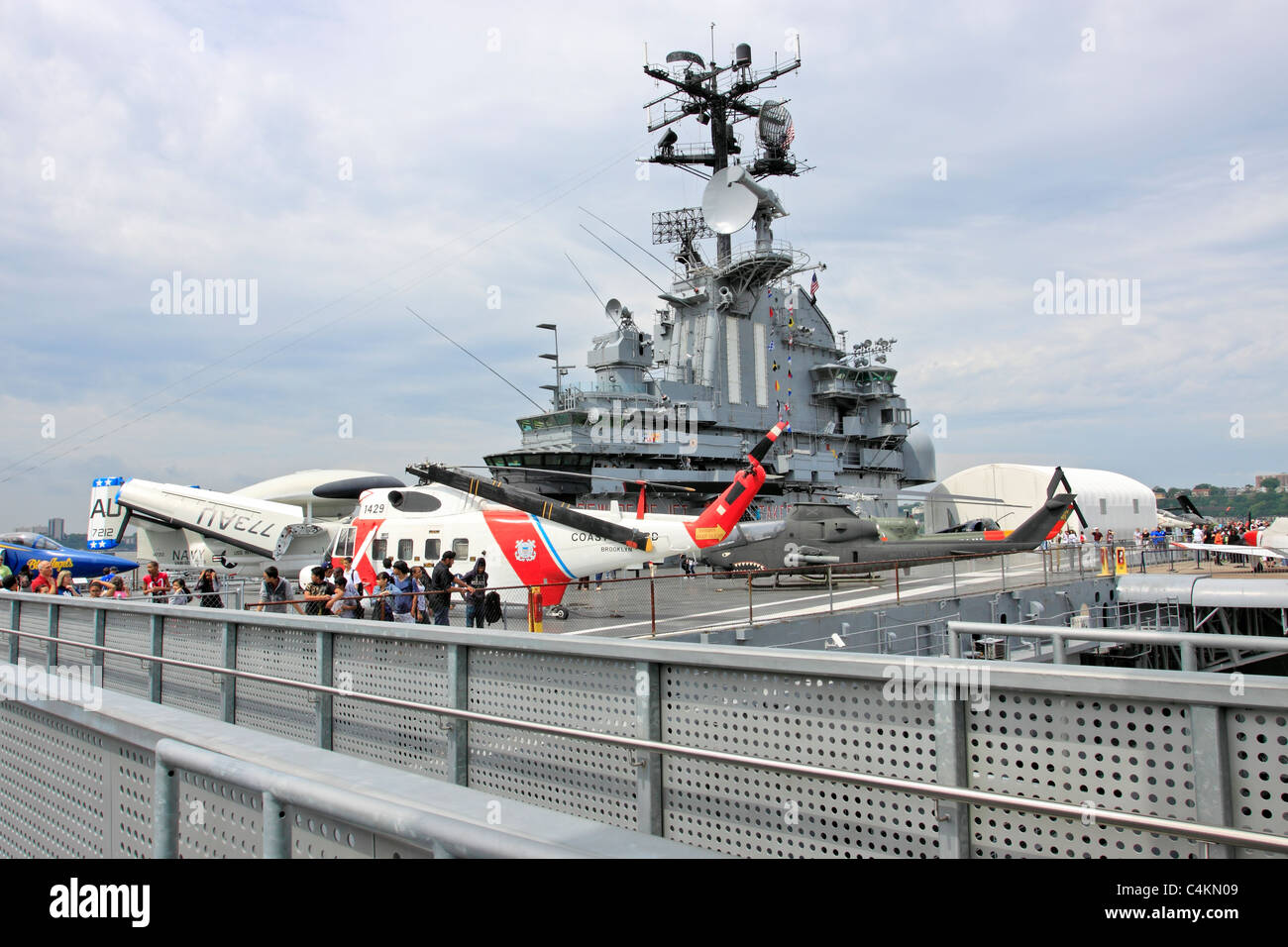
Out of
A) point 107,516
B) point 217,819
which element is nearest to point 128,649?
point 217,819

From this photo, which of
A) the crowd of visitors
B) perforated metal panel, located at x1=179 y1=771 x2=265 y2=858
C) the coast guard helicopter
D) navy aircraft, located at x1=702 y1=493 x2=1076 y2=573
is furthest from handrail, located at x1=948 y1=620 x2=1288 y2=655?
navy aircraft, located at x1=702 y1=493 x2=1076 y2=573

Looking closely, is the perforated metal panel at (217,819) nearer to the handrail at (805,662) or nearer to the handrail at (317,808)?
the handrail at (317,808)

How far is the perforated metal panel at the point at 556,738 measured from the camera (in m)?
4.80

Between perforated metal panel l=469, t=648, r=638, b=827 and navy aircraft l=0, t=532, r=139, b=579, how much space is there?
23606 mm

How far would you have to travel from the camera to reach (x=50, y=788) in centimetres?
403

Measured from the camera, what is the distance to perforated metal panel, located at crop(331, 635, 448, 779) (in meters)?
5.95

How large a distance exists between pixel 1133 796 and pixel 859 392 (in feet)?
167

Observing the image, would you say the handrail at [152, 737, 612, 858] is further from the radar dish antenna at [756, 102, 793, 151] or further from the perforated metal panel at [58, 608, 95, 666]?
the radar dish antenna at [756, 102, 793, 151]

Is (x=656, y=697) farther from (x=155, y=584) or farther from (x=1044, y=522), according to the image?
(x=1044, y=522)

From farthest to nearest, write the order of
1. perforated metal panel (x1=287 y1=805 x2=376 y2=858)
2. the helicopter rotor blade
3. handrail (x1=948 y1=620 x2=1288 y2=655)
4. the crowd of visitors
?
the helicopter rotor blade → the crowd of visitors → handrail (x1=948 y1=620 x2=1288 y2=655) → perforated metal panel (x1=287 y1=805 x2=376 y2=858)

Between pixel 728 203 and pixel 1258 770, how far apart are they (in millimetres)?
45898
